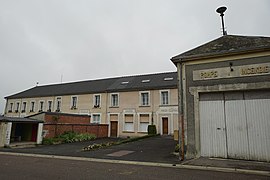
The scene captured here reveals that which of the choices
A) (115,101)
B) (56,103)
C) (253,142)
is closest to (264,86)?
(253,142)

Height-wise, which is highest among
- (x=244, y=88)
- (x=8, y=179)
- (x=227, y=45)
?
(x=227, y=45)

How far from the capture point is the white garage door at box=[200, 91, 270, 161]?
807 cm

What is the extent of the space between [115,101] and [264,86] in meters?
18.7

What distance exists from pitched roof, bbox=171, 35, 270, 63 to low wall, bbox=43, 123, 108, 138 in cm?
1253

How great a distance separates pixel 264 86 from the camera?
8.11 metres

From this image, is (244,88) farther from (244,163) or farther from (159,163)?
(159,163)

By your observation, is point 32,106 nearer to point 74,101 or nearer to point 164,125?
point 74,101

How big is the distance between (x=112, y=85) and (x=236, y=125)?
19771 mm

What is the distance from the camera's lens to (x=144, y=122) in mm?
22688

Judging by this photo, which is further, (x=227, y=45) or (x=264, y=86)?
(x=227, y=45)

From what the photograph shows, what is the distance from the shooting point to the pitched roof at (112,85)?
23.4m

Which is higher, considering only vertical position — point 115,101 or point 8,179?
point 115,101

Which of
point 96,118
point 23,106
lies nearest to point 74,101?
point 96,118

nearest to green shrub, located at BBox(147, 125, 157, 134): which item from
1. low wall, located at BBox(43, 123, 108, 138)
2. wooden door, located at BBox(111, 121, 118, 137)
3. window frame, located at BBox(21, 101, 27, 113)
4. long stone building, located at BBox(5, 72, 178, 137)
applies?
long stone building, located at BBox(5, 72, 178, 137)
